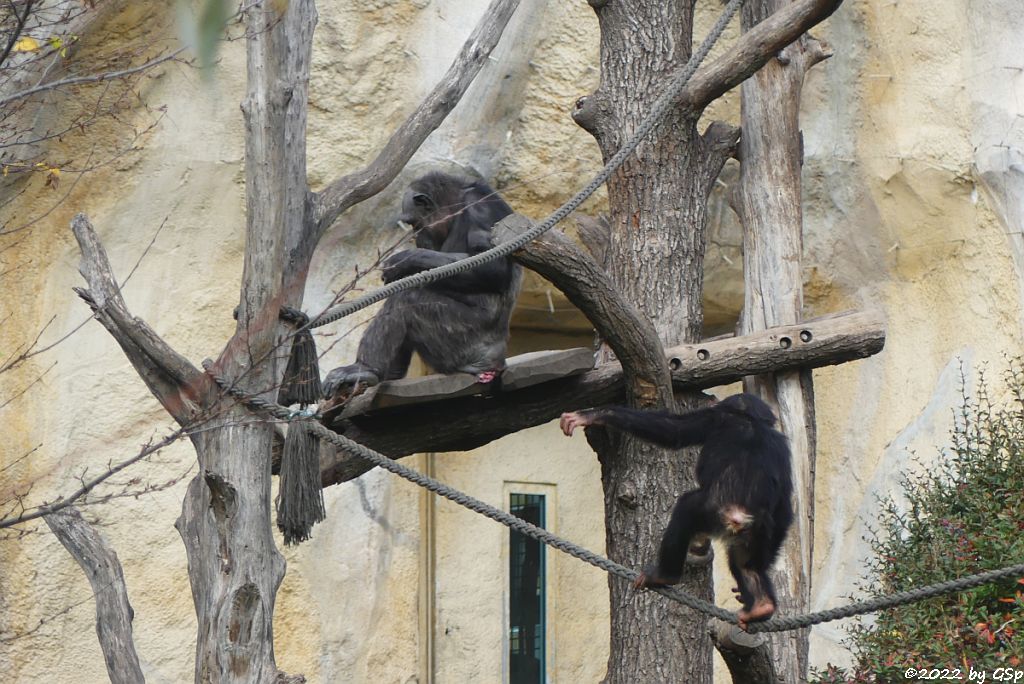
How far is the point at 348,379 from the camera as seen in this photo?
5.59 meters

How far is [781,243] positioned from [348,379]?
8.23 ft

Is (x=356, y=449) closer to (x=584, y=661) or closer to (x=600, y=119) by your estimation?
(x=600, y=119)

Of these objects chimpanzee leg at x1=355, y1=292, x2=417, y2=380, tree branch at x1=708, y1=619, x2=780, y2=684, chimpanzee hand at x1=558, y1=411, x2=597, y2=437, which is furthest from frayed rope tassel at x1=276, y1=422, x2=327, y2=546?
tree branch at x1=708, y1=619, x2=780, y2=684

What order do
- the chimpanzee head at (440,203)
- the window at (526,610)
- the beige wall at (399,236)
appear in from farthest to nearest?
the window at (526,610), the beige wall at (399,236), the chimpanzee head at (440,203)

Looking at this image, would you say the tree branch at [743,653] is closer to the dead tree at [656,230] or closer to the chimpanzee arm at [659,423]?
the chimpanzee arm at [659,423]

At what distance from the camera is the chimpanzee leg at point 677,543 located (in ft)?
14.4

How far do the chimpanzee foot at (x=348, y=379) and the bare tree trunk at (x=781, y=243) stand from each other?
199 cm

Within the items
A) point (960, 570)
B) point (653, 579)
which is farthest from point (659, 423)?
point (960, 570)

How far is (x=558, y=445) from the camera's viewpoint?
9617 millimetres

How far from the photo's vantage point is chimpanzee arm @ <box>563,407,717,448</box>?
185 inches

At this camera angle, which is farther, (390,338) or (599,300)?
(390,338)

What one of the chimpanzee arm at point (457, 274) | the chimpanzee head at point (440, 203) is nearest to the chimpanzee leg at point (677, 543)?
the chimpanzee arm at point (457, 274)

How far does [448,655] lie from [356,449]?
4.69 meters

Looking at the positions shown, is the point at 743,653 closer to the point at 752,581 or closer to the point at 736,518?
the point at 752,581
